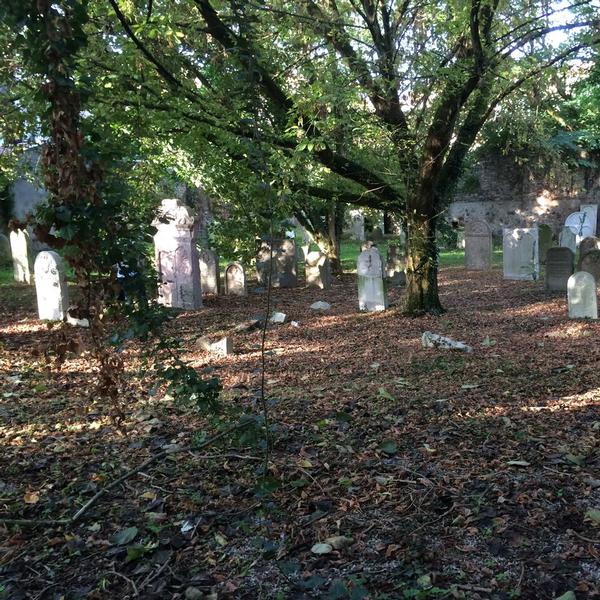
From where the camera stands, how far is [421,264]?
9.80m

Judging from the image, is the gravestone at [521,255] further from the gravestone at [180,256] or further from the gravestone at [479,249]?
the gravestone at [180,256]

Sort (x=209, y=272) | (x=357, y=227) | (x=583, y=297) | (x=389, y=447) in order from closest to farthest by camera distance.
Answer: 1. (x=389, y=447)
2. (x=583, y=297)
3. (x=209, y=272)
4. (x=357, y=227)

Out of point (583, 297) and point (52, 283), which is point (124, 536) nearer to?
point (52, 283)

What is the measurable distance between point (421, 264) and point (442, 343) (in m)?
2.34

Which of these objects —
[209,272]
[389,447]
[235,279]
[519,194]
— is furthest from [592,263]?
[519,194]

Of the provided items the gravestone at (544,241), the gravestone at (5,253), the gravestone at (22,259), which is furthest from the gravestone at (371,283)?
the gravestone at (5,253)

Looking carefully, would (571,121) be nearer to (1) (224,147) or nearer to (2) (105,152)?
(1) (224,147)

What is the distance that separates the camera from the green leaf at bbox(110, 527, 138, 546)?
127 inches

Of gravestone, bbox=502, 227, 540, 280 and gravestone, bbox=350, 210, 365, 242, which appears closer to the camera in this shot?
gravestone, bbox=502, 227, 540, 280

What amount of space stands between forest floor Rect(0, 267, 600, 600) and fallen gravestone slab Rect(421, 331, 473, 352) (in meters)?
0.40

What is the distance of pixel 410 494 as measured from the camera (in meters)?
3.58

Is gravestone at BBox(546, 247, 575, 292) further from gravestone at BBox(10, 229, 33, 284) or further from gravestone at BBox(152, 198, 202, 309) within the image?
gravestone at BBox(10, 229, 33, 284)

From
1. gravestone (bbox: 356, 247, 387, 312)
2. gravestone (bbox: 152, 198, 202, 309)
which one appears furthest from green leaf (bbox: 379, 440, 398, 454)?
gravestone (bbox: 152, 198, 202, 309)

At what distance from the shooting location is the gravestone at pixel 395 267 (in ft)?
50.9
